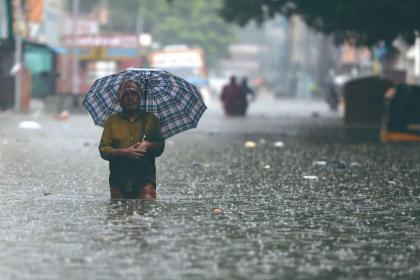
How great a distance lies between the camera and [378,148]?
27.1 m

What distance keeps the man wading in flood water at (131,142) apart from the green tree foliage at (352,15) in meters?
19.0

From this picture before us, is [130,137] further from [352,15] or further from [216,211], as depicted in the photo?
[352,15]

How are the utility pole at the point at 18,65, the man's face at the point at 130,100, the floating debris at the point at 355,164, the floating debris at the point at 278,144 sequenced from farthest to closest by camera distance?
the utility pole at the point at 18,65
the floating debris at the point at 278,144
the floating debris at the point at 355,164
the man's face at the point at 130,100

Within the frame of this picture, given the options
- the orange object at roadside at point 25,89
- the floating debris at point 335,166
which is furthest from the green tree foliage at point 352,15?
the floating debris at point 335,166

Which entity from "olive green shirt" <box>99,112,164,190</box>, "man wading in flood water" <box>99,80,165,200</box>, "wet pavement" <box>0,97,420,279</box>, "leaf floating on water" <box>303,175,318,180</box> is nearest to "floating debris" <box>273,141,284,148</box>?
"wet pavement" <box>0,97,420,279</box>

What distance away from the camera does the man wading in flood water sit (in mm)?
13383

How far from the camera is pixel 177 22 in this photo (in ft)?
401

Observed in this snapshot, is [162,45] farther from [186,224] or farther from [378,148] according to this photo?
[186,224]

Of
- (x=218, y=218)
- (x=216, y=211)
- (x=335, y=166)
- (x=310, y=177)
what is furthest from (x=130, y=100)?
(x=335, y=166)

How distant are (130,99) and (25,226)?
2112mm

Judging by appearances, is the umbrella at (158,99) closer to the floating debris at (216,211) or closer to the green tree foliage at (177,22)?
the floating debris at (216,211)

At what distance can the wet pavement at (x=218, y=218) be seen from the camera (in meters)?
9.46

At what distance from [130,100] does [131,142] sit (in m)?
0.43

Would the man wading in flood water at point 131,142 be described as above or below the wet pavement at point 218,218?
above
